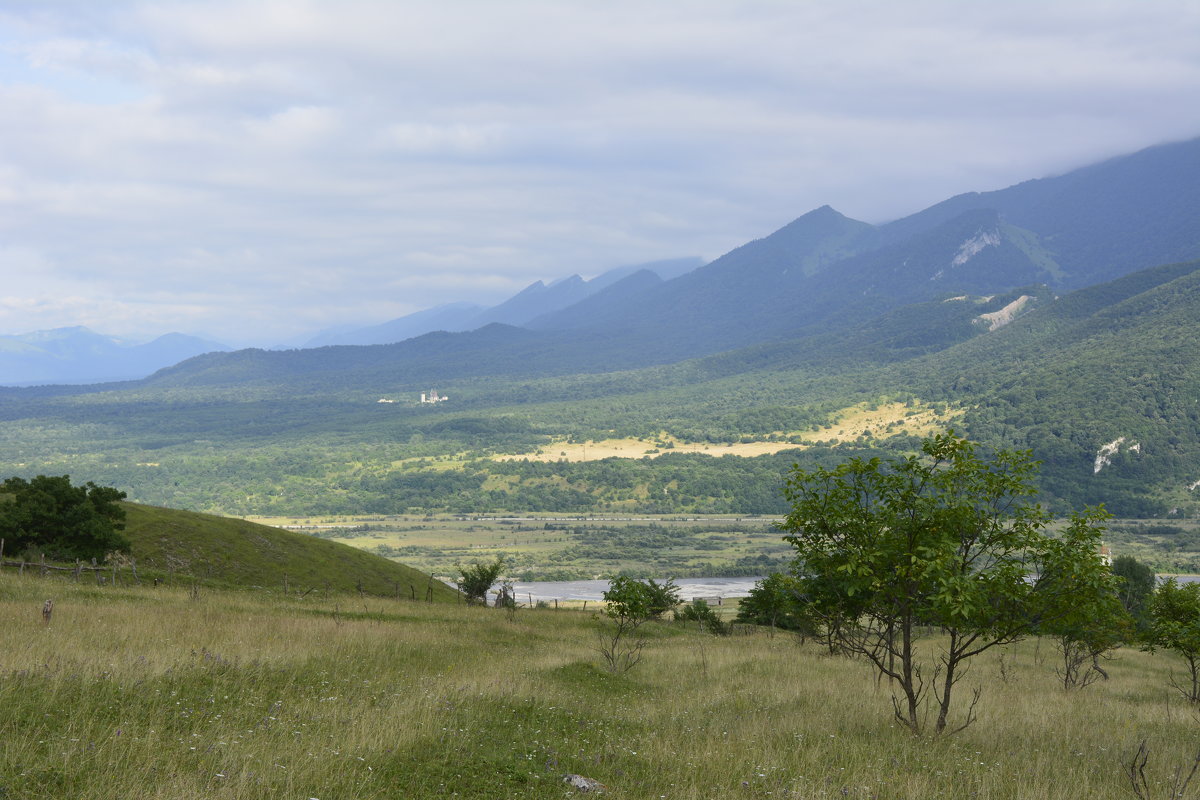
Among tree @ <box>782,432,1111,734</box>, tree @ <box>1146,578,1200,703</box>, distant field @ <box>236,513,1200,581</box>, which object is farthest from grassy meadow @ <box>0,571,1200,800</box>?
distant field @ <box>236,513,1200,581</box>

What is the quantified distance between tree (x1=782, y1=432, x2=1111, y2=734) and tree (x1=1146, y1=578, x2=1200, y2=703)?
1704cm

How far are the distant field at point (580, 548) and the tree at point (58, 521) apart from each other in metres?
77.8

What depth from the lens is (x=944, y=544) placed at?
46.4 feet

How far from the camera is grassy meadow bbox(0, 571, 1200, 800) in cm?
995

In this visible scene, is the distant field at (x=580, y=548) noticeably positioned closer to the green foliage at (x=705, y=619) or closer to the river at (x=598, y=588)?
the river at (x=598, y=588)

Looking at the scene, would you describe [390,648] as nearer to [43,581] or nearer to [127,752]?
[127,752]

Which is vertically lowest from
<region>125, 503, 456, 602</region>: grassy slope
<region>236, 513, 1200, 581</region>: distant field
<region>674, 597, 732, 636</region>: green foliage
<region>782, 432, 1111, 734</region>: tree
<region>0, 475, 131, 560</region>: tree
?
<region>236, 513, 1200, 581</region>: distant field

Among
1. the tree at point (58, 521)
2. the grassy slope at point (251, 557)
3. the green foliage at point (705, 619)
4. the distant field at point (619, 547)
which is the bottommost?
the distant field at point (619, 547)

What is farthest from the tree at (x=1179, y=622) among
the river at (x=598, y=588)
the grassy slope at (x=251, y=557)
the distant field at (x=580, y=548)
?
the distant field at (x=580, y=548)

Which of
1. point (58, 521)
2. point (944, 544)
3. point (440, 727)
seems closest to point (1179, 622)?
point (944, 544)

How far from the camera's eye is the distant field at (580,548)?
14450 cm

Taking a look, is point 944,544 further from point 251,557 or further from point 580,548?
point 580,548

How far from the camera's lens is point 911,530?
1514 centimetres

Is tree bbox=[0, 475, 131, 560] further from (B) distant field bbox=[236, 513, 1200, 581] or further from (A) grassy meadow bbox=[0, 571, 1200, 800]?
(B) distant field bbox=[236, 513, 1200, 581]
